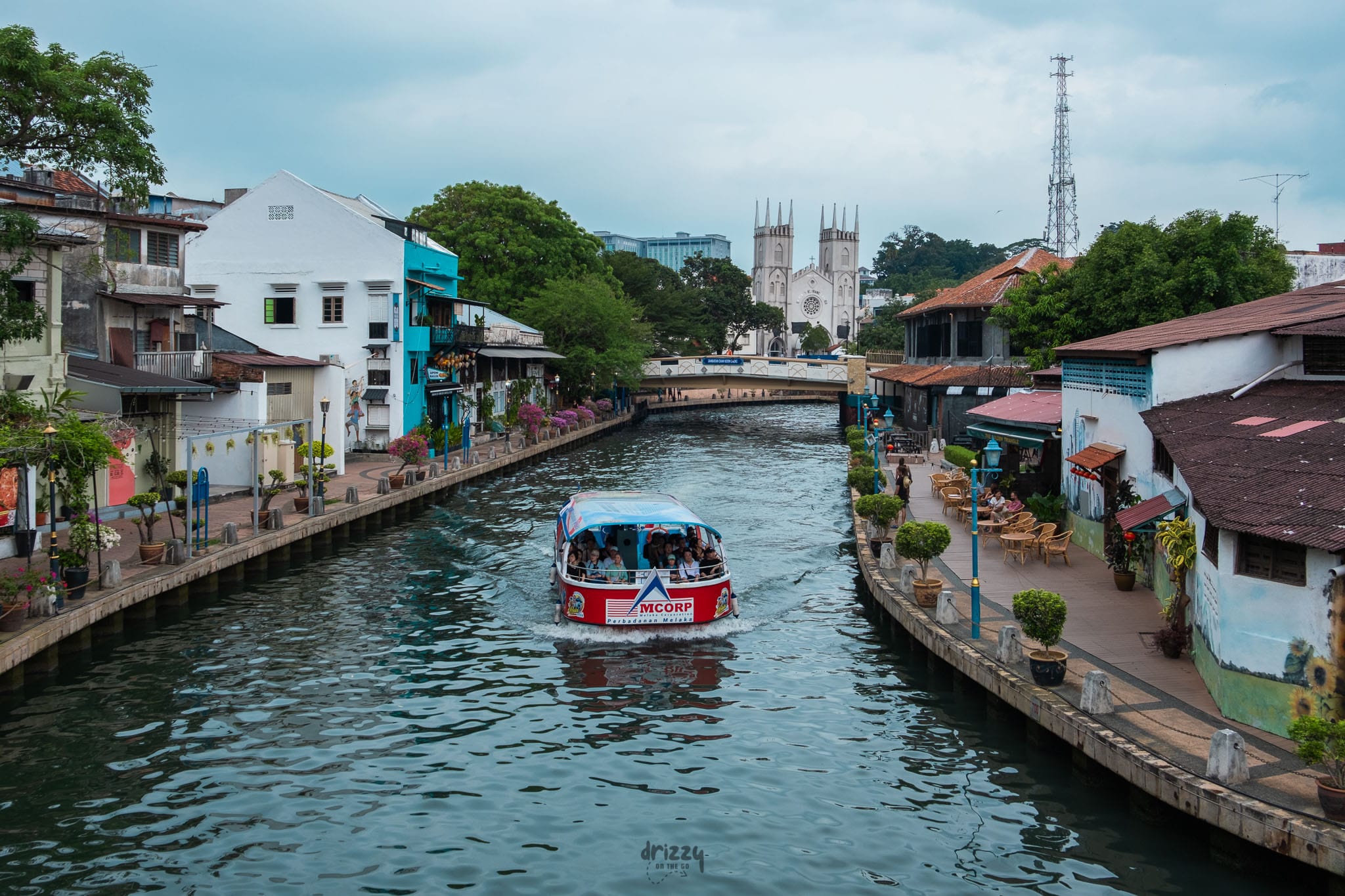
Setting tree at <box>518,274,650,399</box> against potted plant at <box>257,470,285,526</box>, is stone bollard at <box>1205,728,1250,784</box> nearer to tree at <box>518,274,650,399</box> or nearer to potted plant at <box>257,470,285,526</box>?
potted plant at <box>257,470,285,526</box>

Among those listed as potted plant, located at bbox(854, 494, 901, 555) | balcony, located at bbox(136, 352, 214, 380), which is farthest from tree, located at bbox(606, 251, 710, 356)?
potted plant, located at bbox(854, 494, 901, 555)

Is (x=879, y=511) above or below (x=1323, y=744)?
above

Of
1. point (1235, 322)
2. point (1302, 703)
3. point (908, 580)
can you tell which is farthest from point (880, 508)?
point (1302, 703)

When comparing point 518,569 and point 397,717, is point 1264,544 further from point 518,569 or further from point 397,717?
point 518,569

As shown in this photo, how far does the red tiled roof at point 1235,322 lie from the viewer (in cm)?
1923

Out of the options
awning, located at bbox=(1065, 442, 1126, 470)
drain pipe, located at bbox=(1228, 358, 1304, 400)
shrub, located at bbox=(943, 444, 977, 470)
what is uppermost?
drain pipe, located at bbox=(1228, 358, 1304, 400)

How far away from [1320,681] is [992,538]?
15.7m

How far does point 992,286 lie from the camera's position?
55750 millimetres

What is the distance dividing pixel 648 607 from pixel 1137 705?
340 inches

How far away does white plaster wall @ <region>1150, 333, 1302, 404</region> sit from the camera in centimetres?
1919

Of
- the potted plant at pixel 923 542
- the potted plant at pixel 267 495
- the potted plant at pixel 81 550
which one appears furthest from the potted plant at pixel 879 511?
Answer: the potted plant at pixel 81 550

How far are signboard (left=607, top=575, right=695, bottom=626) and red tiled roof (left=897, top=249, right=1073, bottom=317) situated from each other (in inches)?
1430

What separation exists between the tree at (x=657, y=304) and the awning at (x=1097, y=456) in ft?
235

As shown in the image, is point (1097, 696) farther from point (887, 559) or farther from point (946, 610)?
point (887, 559)
